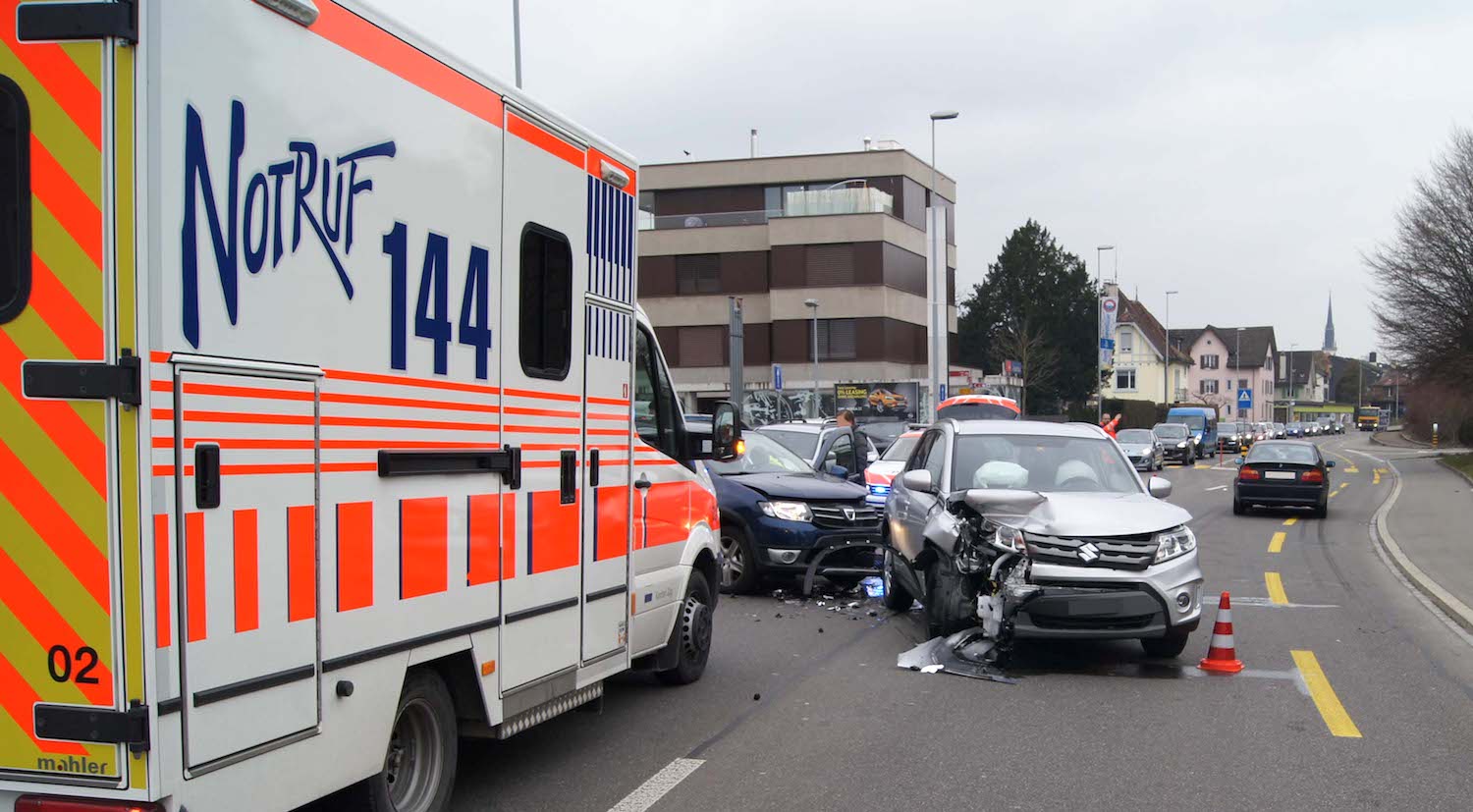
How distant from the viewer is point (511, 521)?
5285 mm

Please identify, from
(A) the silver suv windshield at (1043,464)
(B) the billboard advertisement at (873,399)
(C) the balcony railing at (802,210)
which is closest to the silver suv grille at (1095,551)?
(A) the silver suv windshield at (1043,464)

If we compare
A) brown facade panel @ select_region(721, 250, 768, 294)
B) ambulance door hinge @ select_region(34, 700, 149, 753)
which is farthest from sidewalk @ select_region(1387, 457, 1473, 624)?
brown facade panel @ select_region(721, 250, 768, 294)

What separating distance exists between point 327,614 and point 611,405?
8.19 feet

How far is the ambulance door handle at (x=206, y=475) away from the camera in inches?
139

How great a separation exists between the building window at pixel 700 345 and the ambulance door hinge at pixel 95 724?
165ft

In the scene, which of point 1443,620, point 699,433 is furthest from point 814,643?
point 1443,620

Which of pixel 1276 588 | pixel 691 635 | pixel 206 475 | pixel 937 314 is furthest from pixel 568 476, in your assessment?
pixel 937 314

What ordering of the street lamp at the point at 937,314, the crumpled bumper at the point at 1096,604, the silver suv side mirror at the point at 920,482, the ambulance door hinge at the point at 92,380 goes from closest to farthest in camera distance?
1. the ambulance door hinge at the point at 92,380
2. the crumpled bumper at the point at 1096,604
3. the silver suv side mirror at the point at 920,482
4. the street lamp at the point at 937,314

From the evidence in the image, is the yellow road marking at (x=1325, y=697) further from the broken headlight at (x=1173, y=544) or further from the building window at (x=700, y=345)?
the building window at (x=700, y=345)

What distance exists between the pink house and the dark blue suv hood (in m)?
109

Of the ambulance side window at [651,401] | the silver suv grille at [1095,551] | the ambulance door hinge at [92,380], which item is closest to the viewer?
the ambulance door hinge at [92,380]

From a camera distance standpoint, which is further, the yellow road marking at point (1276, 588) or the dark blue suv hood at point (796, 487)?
the yellow road marking at point (1276, 588)

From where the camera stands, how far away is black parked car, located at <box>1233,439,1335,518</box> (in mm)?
23359

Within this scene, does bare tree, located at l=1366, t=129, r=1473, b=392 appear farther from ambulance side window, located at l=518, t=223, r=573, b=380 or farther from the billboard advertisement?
ambulance side window, located at l=518, t=223, r=573, b=380
